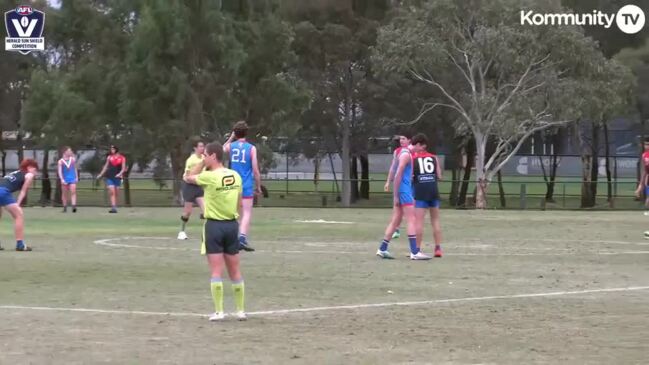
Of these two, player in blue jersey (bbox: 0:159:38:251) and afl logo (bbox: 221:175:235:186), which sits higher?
afl logo (bbox: 221:175:235:186)

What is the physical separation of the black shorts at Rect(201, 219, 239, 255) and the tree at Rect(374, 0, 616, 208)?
3464 centimetres

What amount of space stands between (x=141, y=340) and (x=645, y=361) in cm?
397

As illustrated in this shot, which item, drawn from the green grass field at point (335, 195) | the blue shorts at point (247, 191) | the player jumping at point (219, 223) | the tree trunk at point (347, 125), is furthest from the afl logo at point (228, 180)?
the tree trunk at point (347, 125)

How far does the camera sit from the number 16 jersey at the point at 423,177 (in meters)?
15.9

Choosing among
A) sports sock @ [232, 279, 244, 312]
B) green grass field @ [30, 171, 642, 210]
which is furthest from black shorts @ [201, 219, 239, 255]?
green grass field @ [30, 171, 642, 210]

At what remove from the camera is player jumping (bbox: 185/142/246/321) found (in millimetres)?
9688

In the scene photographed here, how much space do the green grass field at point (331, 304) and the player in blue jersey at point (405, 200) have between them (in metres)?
0.21

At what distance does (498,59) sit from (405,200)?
29707 millimetres

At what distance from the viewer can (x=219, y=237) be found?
31.8ft

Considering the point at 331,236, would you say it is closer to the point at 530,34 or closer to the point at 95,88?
the point at 530,34

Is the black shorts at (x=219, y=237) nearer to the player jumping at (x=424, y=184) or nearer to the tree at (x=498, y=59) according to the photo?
the player jumping at (x=424, y=184)

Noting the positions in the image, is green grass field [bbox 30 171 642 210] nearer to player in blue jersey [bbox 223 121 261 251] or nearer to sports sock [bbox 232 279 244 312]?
player in blue jersey [bbox 223 121 261 251]

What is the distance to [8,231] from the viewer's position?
2252cm

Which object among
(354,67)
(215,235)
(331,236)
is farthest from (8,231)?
(354,67)
